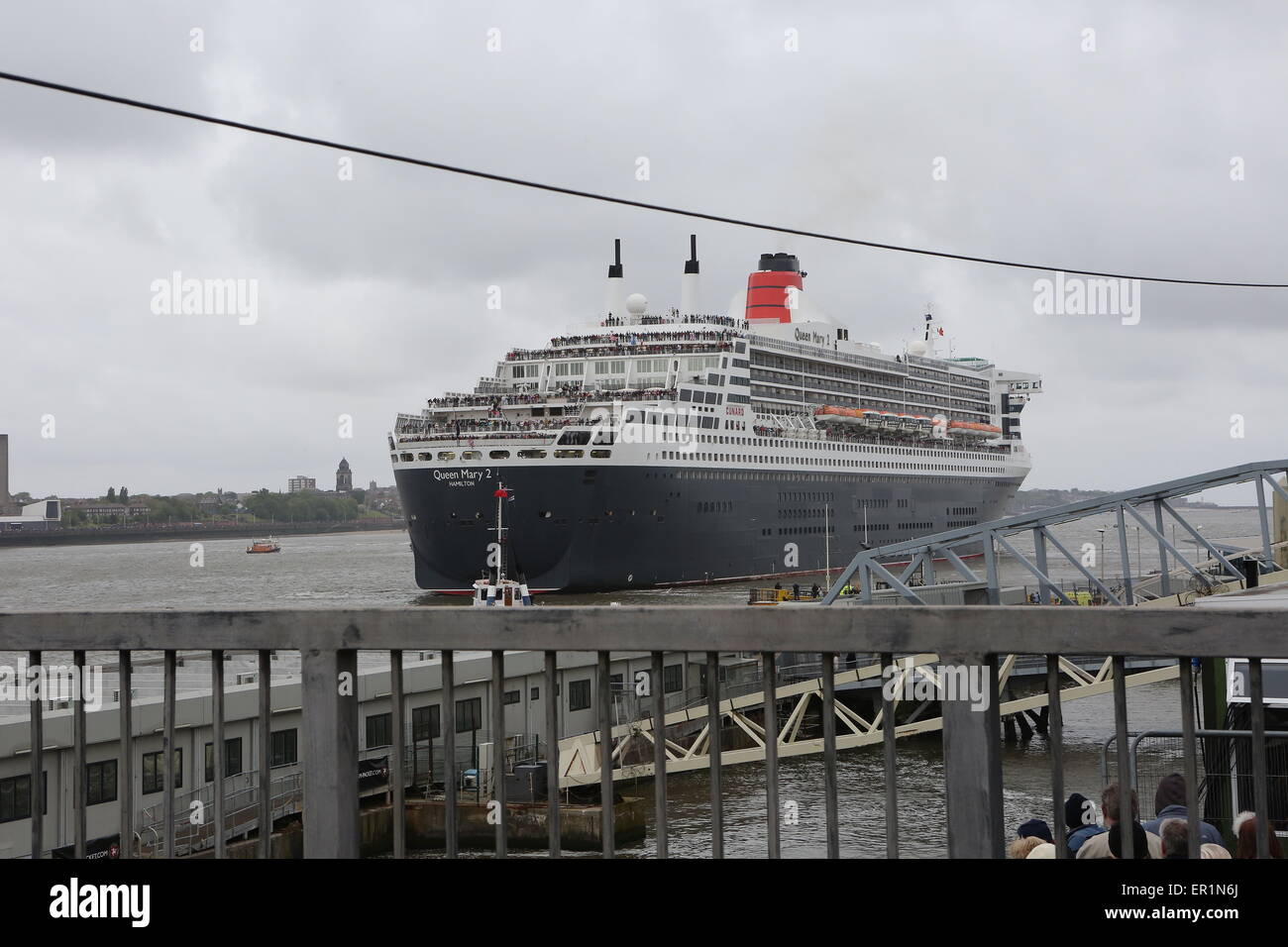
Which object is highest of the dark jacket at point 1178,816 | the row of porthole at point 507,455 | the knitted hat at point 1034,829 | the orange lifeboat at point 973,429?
the orange lifeboat at point 973,429

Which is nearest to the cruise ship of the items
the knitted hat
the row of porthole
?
the row of porthole

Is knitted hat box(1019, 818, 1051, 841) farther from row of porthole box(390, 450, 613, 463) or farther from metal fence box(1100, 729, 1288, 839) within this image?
row of porthole box(390, 450, 613, 463)

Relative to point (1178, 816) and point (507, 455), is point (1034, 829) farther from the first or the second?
point (507, 455)

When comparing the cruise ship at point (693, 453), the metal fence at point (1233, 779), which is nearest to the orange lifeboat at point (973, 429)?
the cruise ship at point (693, 453)

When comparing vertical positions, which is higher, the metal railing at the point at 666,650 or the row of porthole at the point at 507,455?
the row of porthole at the point at 507,455

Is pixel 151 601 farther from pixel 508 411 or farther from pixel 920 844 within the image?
pixel 920 844

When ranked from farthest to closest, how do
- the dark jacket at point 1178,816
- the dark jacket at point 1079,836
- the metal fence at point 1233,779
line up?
1. the metal fence at point 1233,779
2. the dark jacket at point 1079,836
3. the dark jacket at point 1178,816

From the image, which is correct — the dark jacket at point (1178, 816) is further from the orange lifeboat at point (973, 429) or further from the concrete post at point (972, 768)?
the orange lifeboat at point (973, 429)

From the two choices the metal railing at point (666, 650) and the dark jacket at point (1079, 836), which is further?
the dark jacket at point (1079, 836)
